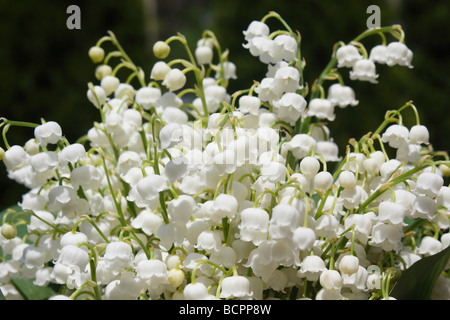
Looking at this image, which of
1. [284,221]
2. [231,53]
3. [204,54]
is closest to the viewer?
[284,221]

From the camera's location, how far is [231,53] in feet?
12.1

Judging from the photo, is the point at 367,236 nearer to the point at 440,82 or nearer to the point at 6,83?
the point at 6,83

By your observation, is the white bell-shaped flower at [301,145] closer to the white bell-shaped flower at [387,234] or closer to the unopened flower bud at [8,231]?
the white bell-shaped flower at [387,234]

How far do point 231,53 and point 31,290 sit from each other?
290 centimetres

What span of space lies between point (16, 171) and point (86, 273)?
0.25 m

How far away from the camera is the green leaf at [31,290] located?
952 mm

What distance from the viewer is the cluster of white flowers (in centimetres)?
68

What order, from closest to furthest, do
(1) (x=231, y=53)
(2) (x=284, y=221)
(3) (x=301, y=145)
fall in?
(2) (x=284, y=221) → (3) (x=301, y=145) → (1) (x=231, y=53)

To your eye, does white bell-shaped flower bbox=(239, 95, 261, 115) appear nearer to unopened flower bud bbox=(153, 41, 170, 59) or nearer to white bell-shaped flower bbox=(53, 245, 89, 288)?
unopened flower bud bbox=(153, 41, 170, 59)

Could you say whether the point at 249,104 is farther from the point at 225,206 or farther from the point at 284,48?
the point at 225,206

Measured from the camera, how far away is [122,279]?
698 mm

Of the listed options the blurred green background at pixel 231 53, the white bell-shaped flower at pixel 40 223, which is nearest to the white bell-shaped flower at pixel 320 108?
the white bell-shaped flower at pixel 40 223

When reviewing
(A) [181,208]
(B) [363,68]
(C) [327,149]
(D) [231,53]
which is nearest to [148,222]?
(A) [181,208]

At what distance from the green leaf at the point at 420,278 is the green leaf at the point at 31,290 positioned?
0.56 meters
